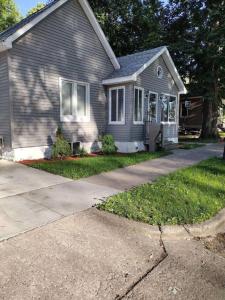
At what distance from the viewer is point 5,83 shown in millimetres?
8953

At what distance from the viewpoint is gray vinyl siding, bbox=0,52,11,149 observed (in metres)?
8.89

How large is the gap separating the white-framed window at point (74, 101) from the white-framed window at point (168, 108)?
4625 mm

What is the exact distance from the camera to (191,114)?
2975 cm

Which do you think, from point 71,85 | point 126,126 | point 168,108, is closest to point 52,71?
point 71,85

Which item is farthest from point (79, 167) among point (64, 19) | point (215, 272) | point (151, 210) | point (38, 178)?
point (64, 19)

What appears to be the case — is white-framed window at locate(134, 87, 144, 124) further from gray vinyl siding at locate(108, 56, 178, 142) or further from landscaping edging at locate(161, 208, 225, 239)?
landscaping edging at locate(161, 208, 225, 239)

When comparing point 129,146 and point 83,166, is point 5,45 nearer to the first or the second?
point 83,166

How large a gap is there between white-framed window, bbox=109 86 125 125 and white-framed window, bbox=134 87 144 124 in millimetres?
601

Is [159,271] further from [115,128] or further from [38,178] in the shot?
[115,128]

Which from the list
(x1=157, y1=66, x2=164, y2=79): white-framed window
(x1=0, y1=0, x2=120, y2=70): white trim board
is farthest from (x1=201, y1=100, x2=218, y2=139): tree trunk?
(x1=0, y1=0, x2=120, y2=70): white trim board

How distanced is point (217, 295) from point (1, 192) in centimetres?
453

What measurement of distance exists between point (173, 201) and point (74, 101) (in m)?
7.07

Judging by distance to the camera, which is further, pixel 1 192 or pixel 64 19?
pixel 64 19

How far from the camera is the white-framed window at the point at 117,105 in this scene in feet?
39.7
